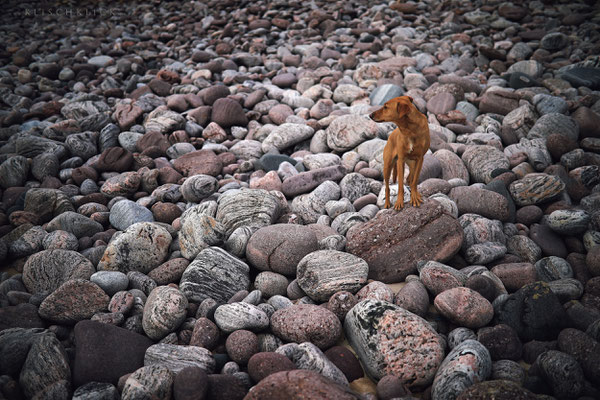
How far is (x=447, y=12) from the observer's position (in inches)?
473

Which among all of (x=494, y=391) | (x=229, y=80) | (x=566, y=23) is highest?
(x=566, y=23)

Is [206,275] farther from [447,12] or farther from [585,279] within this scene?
[447,12]

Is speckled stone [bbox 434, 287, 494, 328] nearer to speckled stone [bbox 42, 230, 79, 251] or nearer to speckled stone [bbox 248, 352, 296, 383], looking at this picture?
speckled stone [bbox 248, 352, 296, 383]

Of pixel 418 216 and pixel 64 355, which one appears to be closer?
pixel 64 355

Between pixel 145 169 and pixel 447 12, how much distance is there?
10.7 metres

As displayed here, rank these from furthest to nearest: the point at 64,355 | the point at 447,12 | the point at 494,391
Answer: the point at 447,12 < the point at 64,355 < the point at 494,391

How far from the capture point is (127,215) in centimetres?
513

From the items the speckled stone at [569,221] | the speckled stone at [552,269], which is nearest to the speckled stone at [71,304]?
the speckled stone at [552,269]

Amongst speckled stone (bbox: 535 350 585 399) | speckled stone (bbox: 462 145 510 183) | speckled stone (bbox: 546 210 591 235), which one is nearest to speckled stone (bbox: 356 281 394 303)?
speckled stone (bbox: 535 350 585 399)

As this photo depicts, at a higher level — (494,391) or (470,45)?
(470,45)

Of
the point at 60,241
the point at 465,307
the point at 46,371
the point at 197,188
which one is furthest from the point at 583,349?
the point at 60,241

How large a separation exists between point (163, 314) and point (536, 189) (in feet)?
14.7

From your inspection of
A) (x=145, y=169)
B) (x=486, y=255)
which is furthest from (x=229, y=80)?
(x=486, y=255)

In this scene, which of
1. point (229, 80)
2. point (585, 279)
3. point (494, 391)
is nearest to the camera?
point (494, 391)
